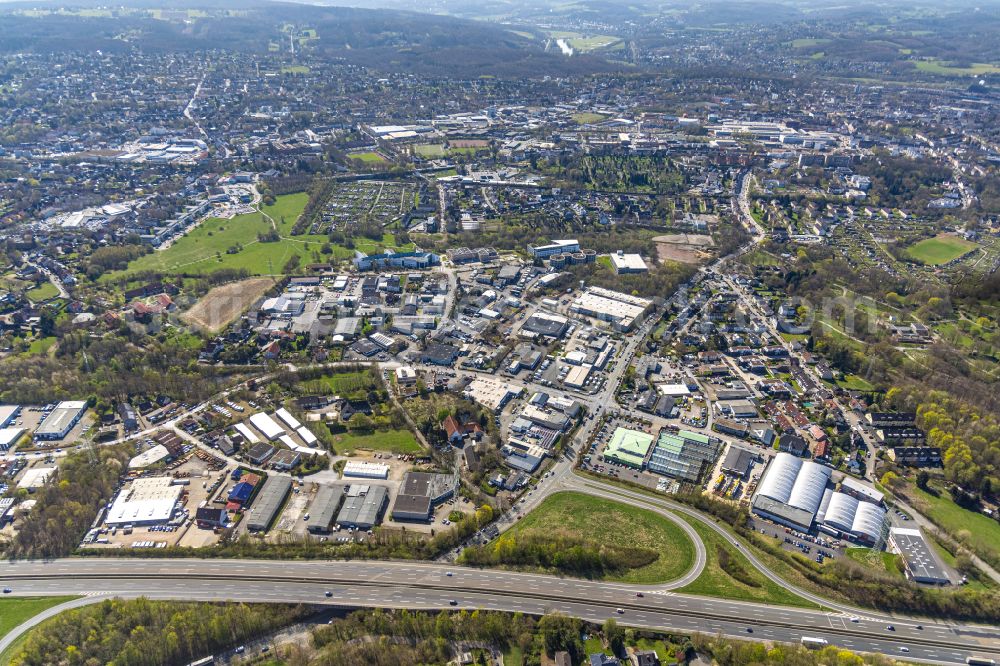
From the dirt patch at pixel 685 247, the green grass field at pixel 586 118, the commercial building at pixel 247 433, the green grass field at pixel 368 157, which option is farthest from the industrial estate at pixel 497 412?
the green grass field at pixel 586 118

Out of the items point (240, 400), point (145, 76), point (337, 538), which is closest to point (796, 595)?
point (337, 538)

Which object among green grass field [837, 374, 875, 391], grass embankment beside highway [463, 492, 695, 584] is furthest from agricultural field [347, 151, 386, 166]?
grass embankment beside highway [463, 492, 695, 584]

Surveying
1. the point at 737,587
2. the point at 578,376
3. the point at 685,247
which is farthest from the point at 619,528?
the point at 685,247

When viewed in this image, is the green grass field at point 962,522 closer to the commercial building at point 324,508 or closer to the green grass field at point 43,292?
the commercial building at point 324,508

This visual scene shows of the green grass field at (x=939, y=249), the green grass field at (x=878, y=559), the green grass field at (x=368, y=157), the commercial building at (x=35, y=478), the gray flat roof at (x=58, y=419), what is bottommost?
the commercial building at (x=35, y=478)

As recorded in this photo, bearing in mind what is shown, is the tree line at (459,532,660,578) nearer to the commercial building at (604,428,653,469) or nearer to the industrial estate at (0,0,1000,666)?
the industrial estate at (0,0,1000,666)

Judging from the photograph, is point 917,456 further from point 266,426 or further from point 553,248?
point 266,426

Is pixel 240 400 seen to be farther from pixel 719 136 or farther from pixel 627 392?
pixel 719 136
